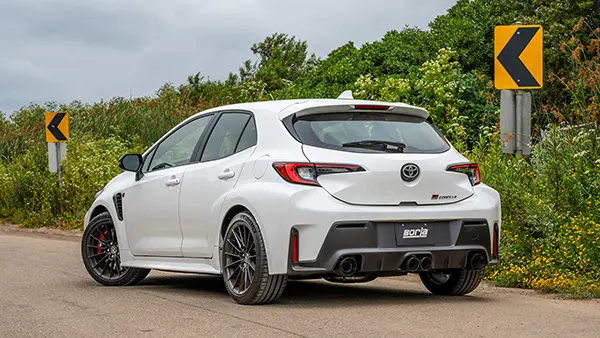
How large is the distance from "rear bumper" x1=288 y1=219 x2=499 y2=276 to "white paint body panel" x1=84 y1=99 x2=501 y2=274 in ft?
0.22

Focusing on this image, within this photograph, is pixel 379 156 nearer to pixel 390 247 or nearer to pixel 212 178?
pixel 390 247

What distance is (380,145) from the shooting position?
9.05 metres

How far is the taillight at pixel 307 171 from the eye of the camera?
8.60 meters

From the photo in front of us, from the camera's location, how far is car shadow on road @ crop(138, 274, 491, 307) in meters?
9.53

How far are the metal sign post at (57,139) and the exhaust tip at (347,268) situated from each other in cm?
1624

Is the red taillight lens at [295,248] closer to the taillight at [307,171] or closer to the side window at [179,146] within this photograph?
the taillight at [307,171]

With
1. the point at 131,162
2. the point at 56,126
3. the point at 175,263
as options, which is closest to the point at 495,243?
the point at 175,263

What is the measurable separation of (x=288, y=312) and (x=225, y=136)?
6.43ft

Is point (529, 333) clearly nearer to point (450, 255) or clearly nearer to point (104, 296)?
point (450, 255)

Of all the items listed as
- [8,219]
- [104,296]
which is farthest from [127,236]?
[8,219]

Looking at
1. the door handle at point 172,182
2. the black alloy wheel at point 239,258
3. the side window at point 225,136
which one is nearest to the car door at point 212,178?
the side window at point 225,136

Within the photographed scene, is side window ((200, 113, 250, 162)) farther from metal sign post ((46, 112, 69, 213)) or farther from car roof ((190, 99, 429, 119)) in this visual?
metal sign post ((46, 112, 69, 213))

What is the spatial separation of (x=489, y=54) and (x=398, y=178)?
2877 cm

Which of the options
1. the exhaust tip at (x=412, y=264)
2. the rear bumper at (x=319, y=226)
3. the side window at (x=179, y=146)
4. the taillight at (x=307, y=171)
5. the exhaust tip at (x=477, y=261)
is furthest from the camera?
the side window at (x=179, y=146)
